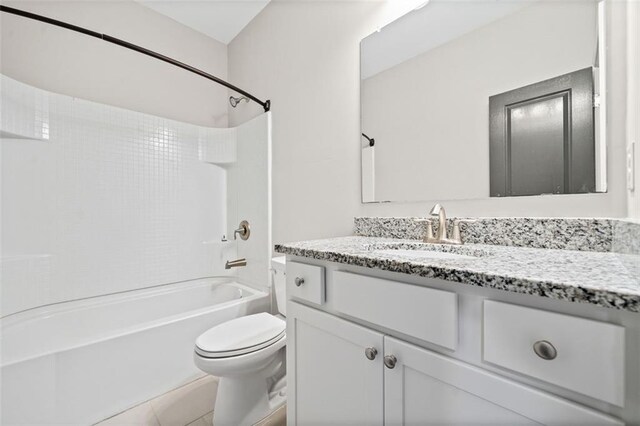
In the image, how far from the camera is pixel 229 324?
1.43 meters

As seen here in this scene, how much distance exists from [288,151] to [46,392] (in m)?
1.68

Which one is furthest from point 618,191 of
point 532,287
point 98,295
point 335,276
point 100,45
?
point 100,45

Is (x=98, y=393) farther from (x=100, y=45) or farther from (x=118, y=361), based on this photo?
(x=100, y=45)

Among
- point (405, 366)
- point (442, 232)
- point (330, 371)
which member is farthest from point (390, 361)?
point (442, 232)

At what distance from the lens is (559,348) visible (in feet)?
1.48

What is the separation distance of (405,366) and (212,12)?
267 cm

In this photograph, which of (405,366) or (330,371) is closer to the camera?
(405,366)

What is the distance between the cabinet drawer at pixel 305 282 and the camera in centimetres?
85

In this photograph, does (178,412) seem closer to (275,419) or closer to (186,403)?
(186,403)

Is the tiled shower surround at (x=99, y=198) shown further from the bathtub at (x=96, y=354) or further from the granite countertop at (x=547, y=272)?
the granite countertop at (x=547, y=272)

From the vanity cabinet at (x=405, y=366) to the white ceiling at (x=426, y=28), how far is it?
1.06m

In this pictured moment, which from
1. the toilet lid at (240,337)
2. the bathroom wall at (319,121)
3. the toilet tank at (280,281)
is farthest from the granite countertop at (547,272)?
the toilet tank at (280,281)

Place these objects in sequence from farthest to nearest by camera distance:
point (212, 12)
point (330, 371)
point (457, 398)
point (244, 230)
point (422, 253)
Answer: point (244, 230), point (212, 12), point (422, 253), point (330, 371), point (457, 398)

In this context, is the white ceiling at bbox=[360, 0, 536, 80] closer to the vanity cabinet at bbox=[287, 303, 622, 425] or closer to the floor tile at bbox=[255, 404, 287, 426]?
the vanity cabinet at bbox=[287, 303, 622, 425]
